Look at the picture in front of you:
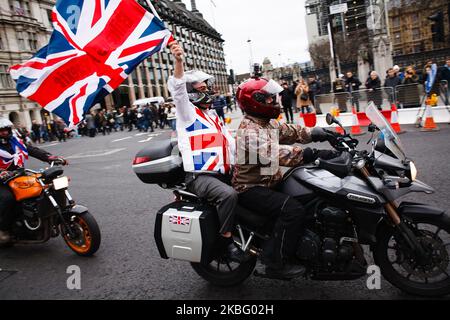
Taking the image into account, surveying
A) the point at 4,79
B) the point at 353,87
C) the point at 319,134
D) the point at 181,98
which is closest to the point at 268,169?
the point at 319,134

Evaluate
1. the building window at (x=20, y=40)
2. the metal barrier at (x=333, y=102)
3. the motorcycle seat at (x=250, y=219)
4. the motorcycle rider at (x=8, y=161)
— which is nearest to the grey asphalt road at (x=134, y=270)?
the motorcycle rider at (x=8, y=161)

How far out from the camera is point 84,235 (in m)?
4.33

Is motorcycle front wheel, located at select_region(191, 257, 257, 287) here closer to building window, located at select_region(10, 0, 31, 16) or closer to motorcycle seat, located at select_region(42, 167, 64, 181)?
motorcycle seat, located at select_region(42, 167, 64, 181)

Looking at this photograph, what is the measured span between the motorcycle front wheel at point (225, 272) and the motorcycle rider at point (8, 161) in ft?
8.44

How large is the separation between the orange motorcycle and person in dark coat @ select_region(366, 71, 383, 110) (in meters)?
11.3

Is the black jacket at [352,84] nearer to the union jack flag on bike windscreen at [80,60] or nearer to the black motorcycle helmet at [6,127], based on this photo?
the union jack flag on bike windscreen at [80,60]

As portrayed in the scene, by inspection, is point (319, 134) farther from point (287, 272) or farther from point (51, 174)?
point (51, 174)

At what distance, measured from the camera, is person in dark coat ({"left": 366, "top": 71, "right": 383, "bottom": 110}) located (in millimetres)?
13016

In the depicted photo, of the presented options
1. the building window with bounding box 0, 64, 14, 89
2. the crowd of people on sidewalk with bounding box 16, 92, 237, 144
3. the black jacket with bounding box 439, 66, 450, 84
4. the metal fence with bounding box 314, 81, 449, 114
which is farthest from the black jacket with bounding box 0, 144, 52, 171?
the building window with bounding box 0, 64, 14, 89

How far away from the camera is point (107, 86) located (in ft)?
13.0

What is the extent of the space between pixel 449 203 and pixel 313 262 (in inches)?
105

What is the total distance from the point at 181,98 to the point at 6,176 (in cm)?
294

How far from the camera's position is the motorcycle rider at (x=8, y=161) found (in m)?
4.60
